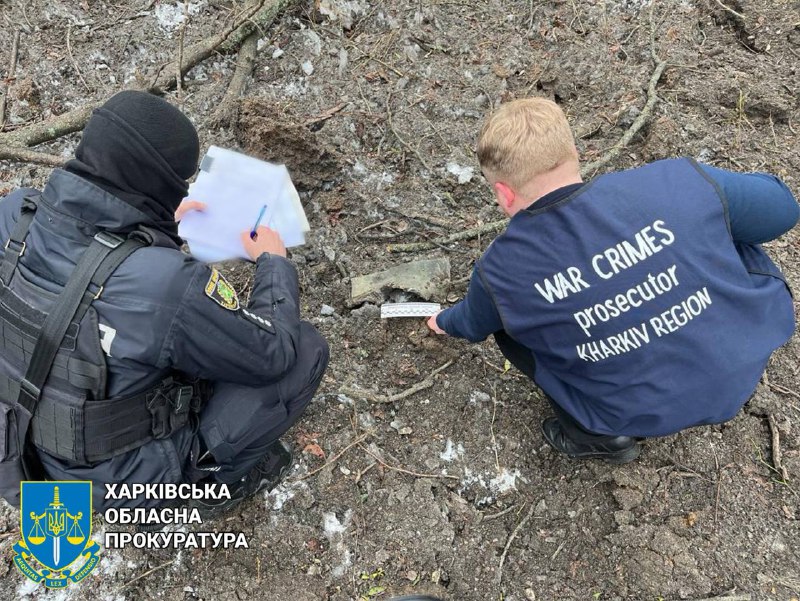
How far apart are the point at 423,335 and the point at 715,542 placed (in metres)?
1.53

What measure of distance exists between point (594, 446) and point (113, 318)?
191 centimetres

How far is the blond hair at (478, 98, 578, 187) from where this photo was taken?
1.71 meters

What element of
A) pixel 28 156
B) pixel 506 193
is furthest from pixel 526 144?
pixel 28 156

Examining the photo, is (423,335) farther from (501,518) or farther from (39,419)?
(39,419)

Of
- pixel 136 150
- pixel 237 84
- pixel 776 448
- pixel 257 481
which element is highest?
pixel 136 150

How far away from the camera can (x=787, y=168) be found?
2.93 meters

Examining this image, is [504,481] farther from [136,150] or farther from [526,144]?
[136,150]

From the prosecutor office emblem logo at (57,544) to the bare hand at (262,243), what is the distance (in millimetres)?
1203

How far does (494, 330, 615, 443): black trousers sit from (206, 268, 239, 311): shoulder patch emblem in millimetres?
1132

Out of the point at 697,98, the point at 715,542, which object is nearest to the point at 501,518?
the point at 715,542

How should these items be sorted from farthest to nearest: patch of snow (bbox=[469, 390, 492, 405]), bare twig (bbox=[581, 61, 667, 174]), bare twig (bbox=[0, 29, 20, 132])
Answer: bare twig (bbox=[0, 29, 20, 132]) → bare twig (bbox=[581, 61, 667, 174]) → patch of snow (bbox=[469, 390, 492, 405])

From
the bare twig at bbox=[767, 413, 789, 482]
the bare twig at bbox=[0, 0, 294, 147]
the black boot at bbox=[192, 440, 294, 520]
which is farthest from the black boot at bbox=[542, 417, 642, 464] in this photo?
the bare twig at bbox=[0, 0, 294, 147]

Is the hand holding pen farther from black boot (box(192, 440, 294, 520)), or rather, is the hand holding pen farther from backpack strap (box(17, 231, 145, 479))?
black boot (box(192, 440, 294, 520))

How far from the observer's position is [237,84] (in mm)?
3111
